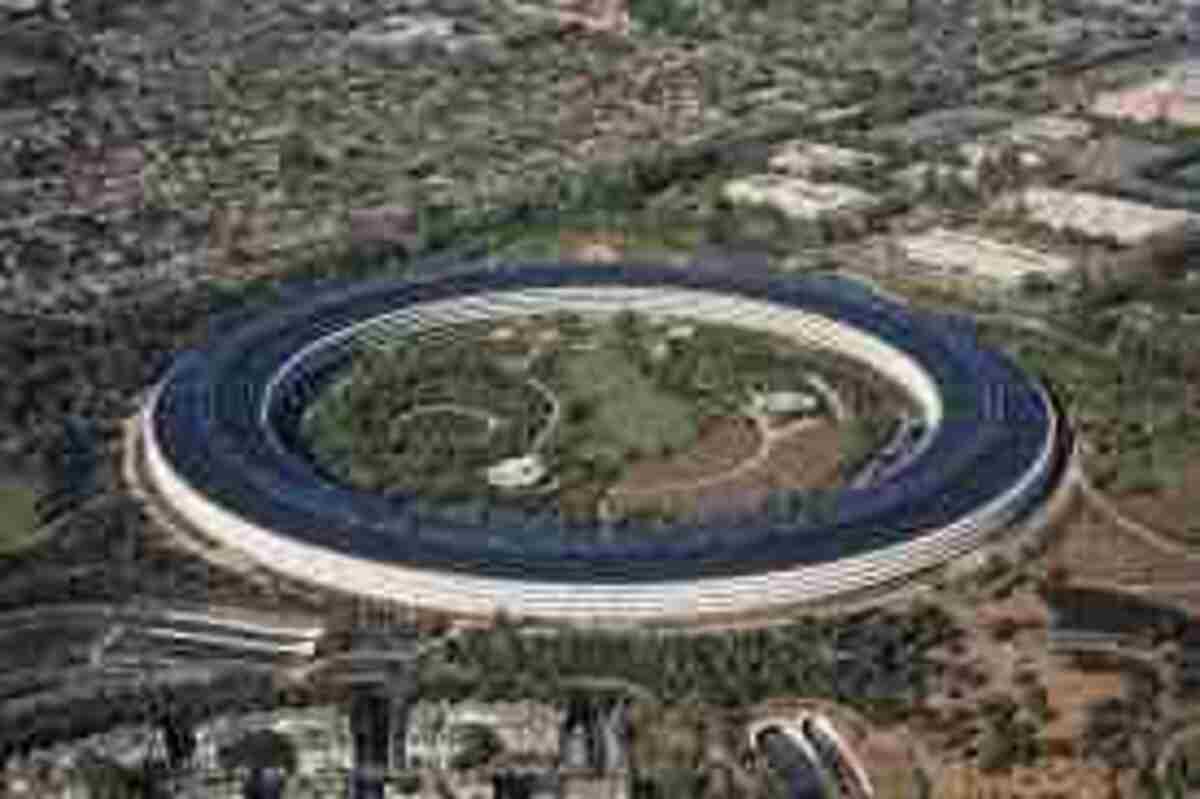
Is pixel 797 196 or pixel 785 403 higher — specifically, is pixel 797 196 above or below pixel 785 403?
below

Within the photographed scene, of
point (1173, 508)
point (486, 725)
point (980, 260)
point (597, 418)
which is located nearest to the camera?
point (486, 725)

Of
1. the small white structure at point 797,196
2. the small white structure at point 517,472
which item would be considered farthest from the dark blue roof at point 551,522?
the small white structure at point 797,196

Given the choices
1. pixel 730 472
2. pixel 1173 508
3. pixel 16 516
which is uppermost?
pixel 1173 508

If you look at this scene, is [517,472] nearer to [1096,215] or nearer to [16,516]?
[16,516]

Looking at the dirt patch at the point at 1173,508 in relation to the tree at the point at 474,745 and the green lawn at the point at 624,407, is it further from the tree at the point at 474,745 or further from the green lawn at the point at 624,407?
the tree at the point at 474,745

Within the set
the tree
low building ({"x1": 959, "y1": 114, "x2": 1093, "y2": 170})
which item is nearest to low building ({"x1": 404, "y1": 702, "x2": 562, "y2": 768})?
the tree

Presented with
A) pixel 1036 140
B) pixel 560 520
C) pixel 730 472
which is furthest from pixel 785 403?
pixel 1036 140
